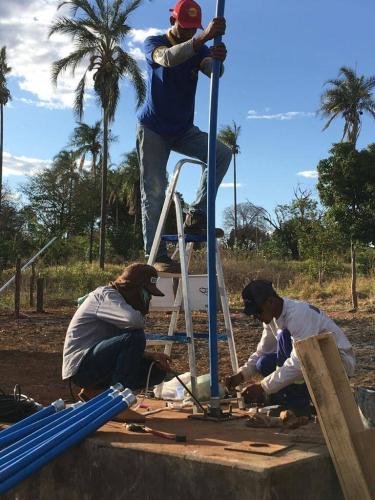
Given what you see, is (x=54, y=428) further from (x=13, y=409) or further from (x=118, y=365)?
(x=13, y=409)

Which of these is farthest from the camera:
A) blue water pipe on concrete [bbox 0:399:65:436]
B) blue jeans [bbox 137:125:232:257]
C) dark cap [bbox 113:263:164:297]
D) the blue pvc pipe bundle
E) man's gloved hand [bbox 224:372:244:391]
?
blue jeans [bbox 137:125:232:257]

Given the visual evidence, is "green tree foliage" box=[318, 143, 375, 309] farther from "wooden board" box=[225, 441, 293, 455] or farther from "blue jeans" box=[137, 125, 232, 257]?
"wooden board" box=[225, 441, 293, 455]

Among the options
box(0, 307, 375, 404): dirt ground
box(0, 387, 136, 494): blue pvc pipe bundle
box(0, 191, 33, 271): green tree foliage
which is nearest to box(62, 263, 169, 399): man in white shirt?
box(0, 387, 136, 494): blue pvc pipe bundle

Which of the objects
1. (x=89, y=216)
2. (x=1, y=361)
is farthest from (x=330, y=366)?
(x=89, y=216)

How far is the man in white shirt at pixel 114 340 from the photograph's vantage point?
4090mm

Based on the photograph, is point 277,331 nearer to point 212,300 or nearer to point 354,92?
point 212,300

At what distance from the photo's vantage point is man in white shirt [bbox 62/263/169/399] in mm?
4090

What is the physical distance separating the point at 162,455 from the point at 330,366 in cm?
97

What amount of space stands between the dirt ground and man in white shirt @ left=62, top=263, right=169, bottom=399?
2.32 m

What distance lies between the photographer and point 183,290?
4.46 meters

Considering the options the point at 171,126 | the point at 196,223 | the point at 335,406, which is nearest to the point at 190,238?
the point at 196,223

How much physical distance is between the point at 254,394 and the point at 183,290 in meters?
0.89

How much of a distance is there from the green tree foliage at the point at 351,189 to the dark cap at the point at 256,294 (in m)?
19.5

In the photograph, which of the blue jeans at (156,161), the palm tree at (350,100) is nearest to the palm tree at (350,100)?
the palm tree at (350,100)
